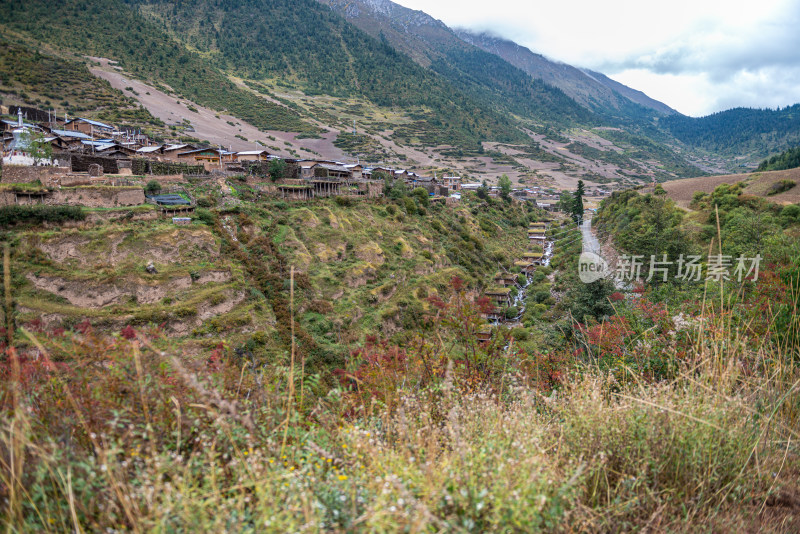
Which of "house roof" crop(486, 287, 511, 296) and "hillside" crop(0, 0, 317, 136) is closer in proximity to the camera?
"house roof" crop(486, 287, 511, 296)

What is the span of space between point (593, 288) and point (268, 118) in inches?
2912

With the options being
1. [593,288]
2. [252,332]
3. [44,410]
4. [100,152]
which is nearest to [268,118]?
[100,152]

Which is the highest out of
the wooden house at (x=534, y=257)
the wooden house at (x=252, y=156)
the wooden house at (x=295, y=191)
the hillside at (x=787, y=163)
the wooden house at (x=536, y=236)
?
the hillside at (x=787, y=163)

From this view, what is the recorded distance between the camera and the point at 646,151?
4968 inches

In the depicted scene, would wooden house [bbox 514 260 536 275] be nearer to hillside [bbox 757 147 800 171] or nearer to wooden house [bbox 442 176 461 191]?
wooden house [bbox 442 176 461 191]

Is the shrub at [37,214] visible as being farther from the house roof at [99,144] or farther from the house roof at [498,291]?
the house roof at [498,291]

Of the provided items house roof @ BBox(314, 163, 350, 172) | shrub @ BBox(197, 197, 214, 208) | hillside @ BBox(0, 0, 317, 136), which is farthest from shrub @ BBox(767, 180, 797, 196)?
hillside @ BBox(0, 0, 317, 136)

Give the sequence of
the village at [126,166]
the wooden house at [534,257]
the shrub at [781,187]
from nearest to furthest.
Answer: the village at [126,166] < the shrub at [781,187] < the wooden house at [534,257]

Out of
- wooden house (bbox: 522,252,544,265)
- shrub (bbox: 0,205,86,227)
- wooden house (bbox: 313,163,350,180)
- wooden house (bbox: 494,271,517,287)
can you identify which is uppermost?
wooden house (bbox: 313,163,350,180)

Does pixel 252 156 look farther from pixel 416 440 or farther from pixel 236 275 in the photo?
pixel 416 440

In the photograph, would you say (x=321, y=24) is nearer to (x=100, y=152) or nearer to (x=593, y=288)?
(x=100, y=152)

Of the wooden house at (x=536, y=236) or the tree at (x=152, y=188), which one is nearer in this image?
the tree at (x=152, y=188)

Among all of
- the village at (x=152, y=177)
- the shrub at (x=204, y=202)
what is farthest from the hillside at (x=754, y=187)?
the shrub at (x=204, y=202)

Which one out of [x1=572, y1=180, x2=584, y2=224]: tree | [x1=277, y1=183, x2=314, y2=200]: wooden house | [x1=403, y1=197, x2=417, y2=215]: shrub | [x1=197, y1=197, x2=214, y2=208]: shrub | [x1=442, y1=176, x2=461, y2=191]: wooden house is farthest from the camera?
[x1=442, y1=176, x2=461, y2=191]: wooden house
